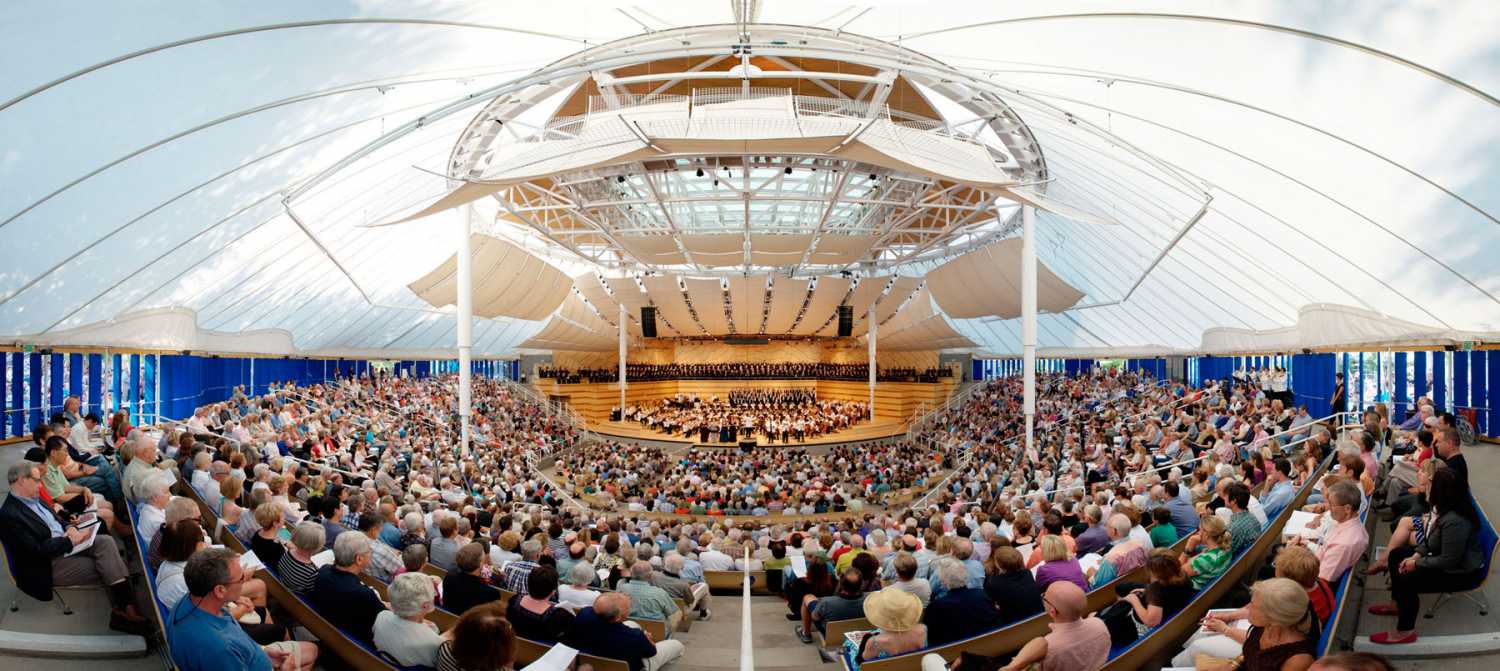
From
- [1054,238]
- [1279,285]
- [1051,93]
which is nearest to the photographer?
[1051,93]

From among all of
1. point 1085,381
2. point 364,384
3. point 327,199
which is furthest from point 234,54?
point 1085,381

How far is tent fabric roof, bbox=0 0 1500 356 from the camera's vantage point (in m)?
8.03

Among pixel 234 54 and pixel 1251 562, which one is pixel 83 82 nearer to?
pixel 234 54

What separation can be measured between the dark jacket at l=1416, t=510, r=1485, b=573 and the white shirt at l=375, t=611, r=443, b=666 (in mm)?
5441

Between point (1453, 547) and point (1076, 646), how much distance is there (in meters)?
2.64

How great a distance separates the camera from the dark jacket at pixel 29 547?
3.72 meters

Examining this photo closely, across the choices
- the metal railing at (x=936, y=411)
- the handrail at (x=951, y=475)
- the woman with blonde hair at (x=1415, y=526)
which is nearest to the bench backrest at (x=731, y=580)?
the woman with blonde hair at (x=1415, y=526)

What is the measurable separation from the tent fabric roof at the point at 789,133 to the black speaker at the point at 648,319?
60.2ft

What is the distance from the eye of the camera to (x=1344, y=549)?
3547 mm

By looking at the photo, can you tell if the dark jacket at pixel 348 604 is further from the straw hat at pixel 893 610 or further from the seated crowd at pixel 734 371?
the seated crowd at pixel 734 371

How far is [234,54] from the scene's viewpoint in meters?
8.93

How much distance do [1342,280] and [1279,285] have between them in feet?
8.74

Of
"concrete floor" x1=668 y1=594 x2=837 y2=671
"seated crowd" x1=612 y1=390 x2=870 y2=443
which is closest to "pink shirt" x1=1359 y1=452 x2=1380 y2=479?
"concrete floor" x1=668 y1=594 x2=837 y2=671

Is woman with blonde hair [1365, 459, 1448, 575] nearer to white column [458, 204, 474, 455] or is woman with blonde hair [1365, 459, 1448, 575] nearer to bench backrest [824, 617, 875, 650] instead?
bench backrest [824, 617, 875, 650]
